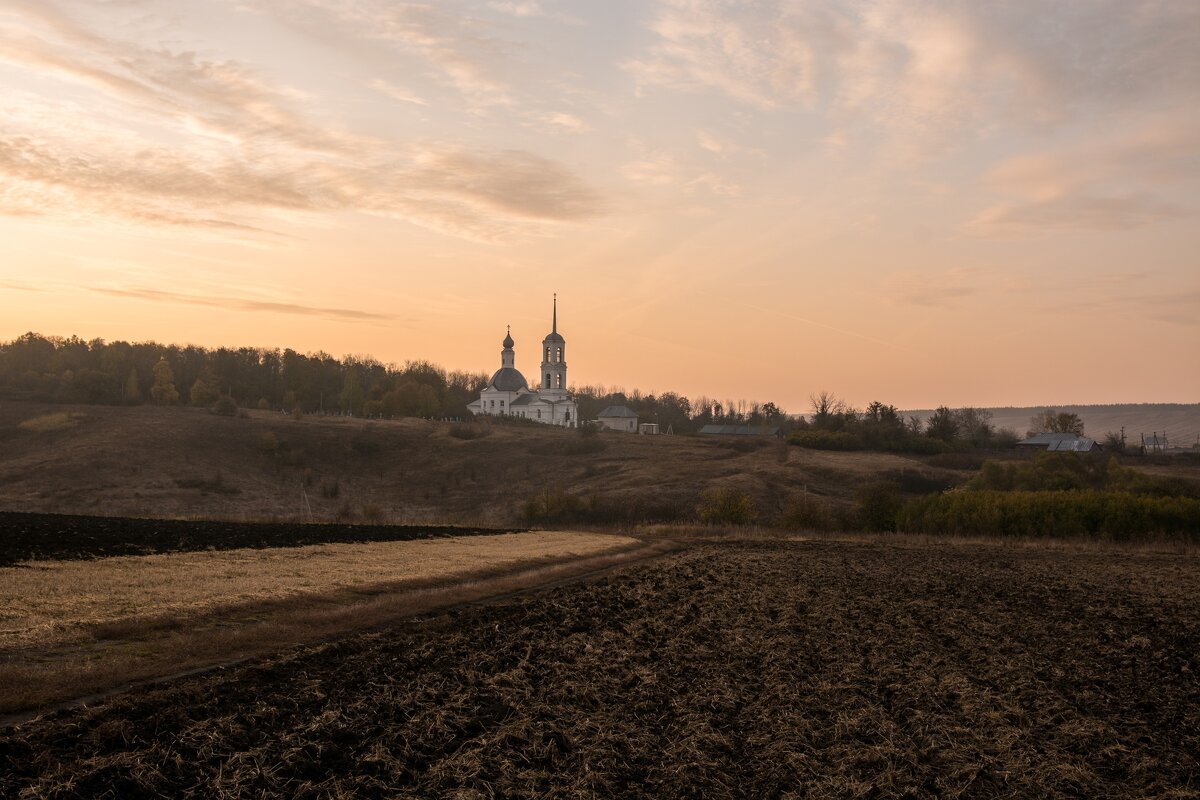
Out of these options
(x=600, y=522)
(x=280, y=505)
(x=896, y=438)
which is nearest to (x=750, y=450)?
(x=896, y=438)

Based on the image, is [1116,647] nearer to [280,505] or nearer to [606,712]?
[606,712]

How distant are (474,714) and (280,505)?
8601 cm

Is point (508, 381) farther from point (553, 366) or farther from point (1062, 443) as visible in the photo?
point (1062, 443)

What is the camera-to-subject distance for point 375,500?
104 metres

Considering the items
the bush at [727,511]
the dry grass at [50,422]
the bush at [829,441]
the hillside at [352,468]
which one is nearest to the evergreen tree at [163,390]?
the hillside at [352,468]

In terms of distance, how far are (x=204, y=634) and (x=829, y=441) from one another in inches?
4690

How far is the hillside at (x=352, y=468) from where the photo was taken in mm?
93062

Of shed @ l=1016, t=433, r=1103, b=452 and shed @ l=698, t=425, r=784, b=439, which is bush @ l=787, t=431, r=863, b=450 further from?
shed @ l=698, t=425, r=784, b=439

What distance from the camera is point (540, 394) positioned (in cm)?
18362

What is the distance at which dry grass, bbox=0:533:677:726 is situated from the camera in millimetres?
17891

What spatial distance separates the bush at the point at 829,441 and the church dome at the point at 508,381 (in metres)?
67.0

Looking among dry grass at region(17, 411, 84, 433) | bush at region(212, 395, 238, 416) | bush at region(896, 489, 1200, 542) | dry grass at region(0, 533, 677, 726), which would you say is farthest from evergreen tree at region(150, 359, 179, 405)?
dry grass at region(0, 533, 677, 726)

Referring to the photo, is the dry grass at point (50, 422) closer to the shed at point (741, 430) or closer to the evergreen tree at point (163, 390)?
the evergreen tree at point (163, 390)

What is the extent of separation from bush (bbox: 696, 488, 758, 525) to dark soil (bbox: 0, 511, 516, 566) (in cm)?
2010
